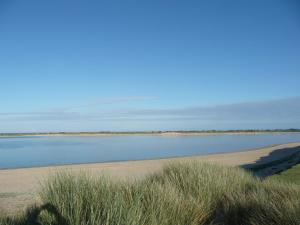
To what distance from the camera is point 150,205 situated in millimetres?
4398

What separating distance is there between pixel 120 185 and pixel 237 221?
1745mm

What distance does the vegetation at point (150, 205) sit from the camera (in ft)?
12.7

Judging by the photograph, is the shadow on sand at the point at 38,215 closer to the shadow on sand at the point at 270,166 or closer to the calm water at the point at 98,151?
the shadow on sand at the point at 270,166

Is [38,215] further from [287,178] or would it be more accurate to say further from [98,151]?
[98,151]

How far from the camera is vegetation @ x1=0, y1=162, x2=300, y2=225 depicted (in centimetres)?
386

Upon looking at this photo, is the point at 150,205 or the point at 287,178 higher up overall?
the point at 150,205

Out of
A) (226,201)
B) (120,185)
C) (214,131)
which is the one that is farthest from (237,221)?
(214,131)

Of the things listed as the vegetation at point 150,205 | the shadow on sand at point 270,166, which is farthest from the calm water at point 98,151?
the vegetation at point 150,205

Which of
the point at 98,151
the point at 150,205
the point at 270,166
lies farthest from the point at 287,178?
the point at 98,151

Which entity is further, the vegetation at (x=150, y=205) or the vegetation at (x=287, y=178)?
the vegetation at (x=287, y=178)

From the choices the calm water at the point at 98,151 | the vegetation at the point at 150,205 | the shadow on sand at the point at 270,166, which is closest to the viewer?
the vegetation at the point at 150,205

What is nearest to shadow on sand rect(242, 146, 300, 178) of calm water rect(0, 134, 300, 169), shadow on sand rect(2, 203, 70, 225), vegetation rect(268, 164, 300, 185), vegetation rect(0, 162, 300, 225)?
vegetation rect(268, 164, 300, 185)

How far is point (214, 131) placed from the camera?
493ft

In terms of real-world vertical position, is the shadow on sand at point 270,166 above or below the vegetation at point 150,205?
below
